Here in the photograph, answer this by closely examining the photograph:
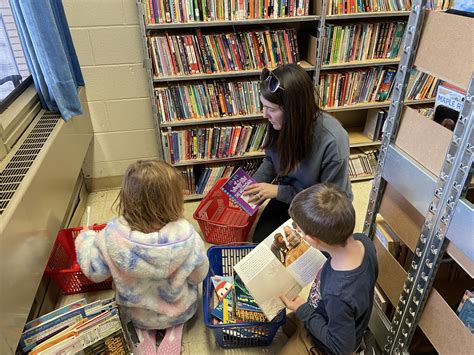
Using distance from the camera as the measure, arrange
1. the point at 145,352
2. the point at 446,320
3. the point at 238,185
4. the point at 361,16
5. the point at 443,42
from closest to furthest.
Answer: the point at 443,42 < the point at 446,320 < the point at 145,352 < the point at 238,185 < the point at 361,16

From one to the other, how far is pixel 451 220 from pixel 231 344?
1.06 m

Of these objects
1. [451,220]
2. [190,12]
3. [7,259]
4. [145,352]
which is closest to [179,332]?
[145,352]

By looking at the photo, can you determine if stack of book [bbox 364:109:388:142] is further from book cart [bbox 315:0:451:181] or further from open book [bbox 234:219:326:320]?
open book [bbox 234:219:326:320]

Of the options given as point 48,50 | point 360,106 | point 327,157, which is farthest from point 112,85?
point 360,106

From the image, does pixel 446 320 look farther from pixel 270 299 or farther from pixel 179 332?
pixel 179 332

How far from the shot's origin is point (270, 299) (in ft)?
4.51

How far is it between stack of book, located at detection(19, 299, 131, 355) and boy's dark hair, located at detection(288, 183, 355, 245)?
0.85 metres

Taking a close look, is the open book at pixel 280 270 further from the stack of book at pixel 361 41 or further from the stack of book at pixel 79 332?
the stack of book at pixel 361 41

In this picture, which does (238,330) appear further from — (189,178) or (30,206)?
(189,178)

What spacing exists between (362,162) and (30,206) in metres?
2.24

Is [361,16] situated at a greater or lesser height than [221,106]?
greater

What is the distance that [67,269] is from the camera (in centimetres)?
172

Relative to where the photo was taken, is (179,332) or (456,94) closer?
(456,94)

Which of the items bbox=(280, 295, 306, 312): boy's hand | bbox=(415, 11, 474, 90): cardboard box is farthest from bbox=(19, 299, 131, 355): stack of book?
bbox=(415, 11, 474, 90): cardboard box
